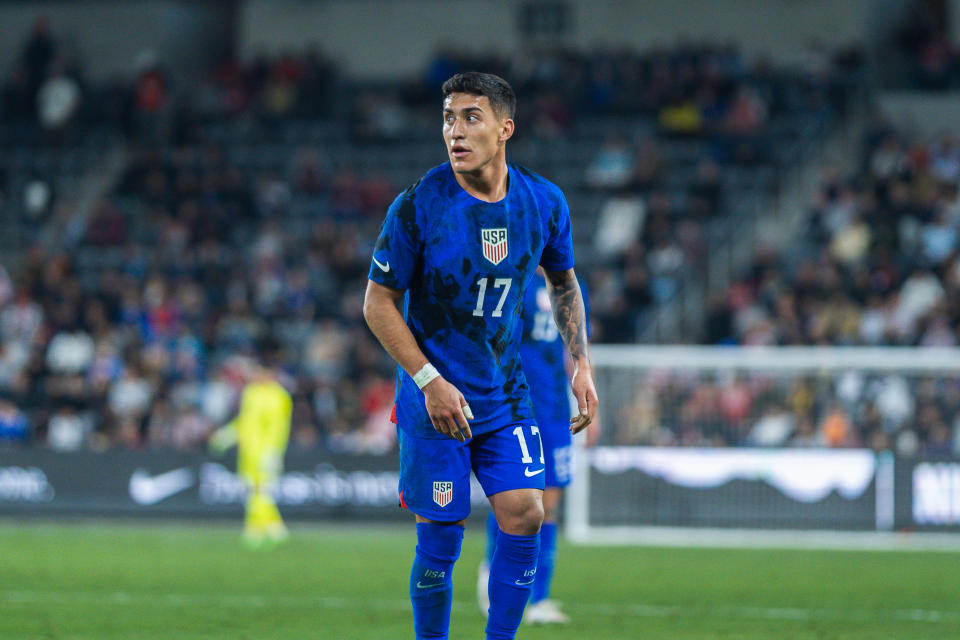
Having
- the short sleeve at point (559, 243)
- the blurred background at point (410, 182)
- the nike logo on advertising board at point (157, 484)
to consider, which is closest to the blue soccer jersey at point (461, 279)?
the short sleeve at point (559, 243)

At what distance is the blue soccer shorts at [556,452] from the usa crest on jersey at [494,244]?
9.37ft

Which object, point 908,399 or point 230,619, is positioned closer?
point 230,619

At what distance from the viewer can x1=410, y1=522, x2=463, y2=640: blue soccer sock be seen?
19.9 feet

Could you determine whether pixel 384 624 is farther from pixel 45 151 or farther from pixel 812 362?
pixel 45 151

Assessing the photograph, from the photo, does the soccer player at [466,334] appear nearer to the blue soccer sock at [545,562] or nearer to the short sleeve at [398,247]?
the short sleeve at [398,247]

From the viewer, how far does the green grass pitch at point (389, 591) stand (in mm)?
8680

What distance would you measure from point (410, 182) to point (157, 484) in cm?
829

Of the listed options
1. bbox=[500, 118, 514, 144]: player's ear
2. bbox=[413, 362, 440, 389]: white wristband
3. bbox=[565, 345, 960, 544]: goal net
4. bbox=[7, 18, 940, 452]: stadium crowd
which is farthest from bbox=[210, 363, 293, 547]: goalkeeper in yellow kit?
bbox=[413, 362, 440, 389]: white wristband

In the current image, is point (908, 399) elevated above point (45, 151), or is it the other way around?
point (45, 151)

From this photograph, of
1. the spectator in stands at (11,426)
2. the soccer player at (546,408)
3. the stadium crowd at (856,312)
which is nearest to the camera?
the soccer player at (546,408)

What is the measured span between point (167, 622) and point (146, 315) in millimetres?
13736

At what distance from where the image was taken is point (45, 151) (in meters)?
27.5

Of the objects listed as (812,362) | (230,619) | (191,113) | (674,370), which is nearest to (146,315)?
(191,113)

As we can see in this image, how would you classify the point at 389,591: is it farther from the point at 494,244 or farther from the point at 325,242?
the point at 325,242
